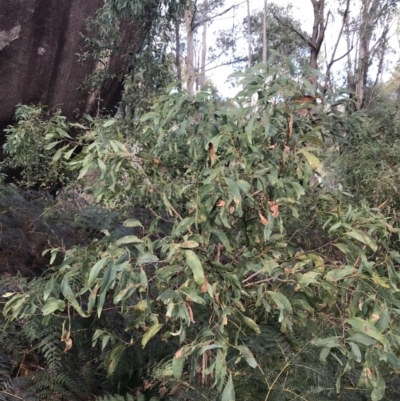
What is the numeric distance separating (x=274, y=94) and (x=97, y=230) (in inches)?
68.7

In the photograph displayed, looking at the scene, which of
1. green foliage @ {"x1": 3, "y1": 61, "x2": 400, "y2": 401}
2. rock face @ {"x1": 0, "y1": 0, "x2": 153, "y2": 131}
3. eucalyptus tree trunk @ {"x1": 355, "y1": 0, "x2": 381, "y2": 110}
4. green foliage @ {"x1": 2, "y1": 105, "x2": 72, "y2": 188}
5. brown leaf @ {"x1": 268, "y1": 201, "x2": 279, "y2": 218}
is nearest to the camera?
green foliage @ {"x1": 3, "y1": 61, "x2": 400, "y2": 401}

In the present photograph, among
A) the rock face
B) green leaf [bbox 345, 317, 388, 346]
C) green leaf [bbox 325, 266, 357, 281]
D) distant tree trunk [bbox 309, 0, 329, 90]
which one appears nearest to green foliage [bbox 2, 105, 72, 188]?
the rock face

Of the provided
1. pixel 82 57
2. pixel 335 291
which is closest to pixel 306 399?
pixel 335 291

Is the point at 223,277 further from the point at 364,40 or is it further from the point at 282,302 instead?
the point at 364,40

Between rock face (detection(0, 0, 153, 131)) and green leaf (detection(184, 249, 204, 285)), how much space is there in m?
3.66

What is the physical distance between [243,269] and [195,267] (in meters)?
0.37

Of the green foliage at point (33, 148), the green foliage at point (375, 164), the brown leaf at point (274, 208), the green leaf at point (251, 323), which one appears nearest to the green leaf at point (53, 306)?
the green leaf at point (251, 323)

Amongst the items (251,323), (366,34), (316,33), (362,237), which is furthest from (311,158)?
(366,34)

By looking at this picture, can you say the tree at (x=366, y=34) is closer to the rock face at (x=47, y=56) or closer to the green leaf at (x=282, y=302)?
the rock face at (x=47, y=56)

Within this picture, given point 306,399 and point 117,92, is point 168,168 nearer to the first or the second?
point 306,399

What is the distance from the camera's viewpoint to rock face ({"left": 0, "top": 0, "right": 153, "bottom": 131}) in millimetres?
4480

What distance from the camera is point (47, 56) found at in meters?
4.75

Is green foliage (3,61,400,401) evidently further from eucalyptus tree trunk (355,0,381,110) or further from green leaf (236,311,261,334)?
eucalyptus tree trunk (355,0,381,110)

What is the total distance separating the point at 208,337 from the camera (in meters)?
1.20
